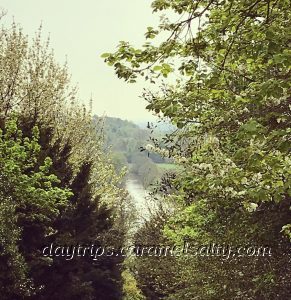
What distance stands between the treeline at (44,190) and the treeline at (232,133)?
4297 millimetres

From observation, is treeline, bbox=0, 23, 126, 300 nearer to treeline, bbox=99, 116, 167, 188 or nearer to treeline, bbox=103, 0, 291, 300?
treeline, bbox=103, 0, 291, 300


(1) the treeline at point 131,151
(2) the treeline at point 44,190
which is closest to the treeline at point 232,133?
(2) the treeline at point 44,190

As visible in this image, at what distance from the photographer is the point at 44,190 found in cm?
1325

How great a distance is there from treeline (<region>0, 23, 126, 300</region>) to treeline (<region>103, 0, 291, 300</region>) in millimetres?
4297

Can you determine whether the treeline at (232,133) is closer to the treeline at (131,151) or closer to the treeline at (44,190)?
the treeline at (44,190)

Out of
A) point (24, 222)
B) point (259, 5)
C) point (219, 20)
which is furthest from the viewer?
point (24, 222)

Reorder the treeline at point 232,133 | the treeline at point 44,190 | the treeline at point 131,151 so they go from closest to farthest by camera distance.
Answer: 1. the treeline at point 232,133
2. the treeline at point 44,190
3. the treeline at point 131,151

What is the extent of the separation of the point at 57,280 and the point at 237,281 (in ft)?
28.6

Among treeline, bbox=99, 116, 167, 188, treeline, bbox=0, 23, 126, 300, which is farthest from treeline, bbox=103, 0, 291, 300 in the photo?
treeline, bbox=99, 116, 167, 188

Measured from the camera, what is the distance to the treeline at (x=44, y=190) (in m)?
12.6

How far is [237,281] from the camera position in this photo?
35.7ft

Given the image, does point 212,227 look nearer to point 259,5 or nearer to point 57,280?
point 259,5

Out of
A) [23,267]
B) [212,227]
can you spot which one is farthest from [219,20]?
[23,267]

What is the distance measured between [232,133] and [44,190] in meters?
6.77
